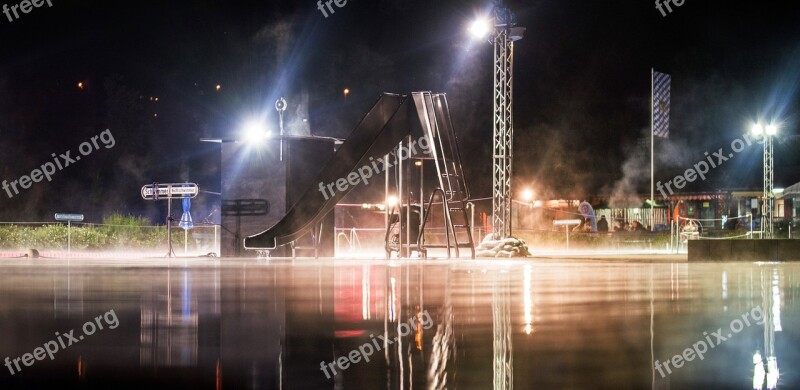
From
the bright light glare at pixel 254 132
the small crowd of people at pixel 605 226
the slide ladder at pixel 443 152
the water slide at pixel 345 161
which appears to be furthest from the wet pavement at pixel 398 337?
the small crowd of people at pixel 605 226

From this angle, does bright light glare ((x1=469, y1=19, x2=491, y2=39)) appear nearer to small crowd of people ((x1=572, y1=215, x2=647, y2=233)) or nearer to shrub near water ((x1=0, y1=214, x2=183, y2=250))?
shrub near water ((x1=0, y1=214, x2=183, y2=250))

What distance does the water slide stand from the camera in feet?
68.3

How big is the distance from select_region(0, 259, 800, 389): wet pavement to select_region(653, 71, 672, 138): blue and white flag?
29.2m

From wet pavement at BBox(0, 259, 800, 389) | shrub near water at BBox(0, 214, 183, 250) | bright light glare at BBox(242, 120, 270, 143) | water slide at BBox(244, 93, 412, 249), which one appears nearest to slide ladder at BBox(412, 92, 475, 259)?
water slide at BBox(244, 93, 412, 249)

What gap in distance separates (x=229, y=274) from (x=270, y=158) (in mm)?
10720

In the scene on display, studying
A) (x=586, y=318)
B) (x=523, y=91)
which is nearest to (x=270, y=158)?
(x=586, y=318)

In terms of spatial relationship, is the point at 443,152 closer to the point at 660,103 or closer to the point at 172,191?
the point at 172,191

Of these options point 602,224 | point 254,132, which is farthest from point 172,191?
point 602,224

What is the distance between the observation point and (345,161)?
68.5 feet

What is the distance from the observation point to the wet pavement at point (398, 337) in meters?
4.45

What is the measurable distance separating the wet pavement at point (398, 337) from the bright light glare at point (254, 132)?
48.5 feet

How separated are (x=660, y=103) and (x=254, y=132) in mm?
19671

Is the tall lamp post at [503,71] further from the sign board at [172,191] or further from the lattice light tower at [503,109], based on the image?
the sign board at [172,191]

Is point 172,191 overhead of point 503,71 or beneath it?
beneath
